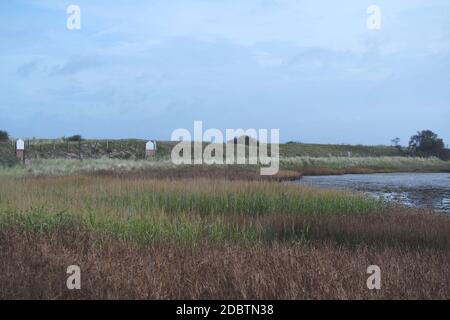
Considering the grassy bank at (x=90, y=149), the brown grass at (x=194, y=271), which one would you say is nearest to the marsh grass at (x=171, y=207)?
the brown grass at (x=194, y=271)

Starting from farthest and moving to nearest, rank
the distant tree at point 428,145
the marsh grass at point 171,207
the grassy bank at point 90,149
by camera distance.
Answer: the distant tree at point 428,145 < the grassy bank at point 90,149 < the marsh grass at point 171,207

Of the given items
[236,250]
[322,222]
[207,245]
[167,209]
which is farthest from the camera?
[167,209]

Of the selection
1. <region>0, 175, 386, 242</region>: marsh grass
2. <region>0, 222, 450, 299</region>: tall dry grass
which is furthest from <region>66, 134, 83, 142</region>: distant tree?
<region>0, 222, 450, 299</region>: tall dry grass

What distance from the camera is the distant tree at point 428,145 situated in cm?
7938

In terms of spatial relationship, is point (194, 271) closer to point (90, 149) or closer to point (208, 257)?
point (208, 257)

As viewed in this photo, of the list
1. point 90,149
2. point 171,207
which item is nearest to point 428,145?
point 90,149

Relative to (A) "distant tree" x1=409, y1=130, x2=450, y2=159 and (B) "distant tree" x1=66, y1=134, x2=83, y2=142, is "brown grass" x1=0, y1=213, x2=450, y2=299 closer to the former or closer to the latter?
(B) "distant tree" x1=66, y1=134, x2=83, y2=142

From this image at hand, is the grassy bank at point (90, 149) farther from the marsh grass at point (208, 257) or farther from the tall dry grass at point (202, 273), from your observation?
the tall dry grass at point (202, 273)

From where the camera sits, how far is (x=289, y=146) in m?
82.2

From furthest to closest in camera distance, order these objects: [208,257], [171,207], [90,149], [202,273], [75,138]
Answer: [75,138]
[90,149]
[171,207]
[208,257]
[202,273]

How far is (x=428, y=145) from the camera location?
8062 centimetres

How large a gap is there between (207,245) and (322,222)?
4.17m
